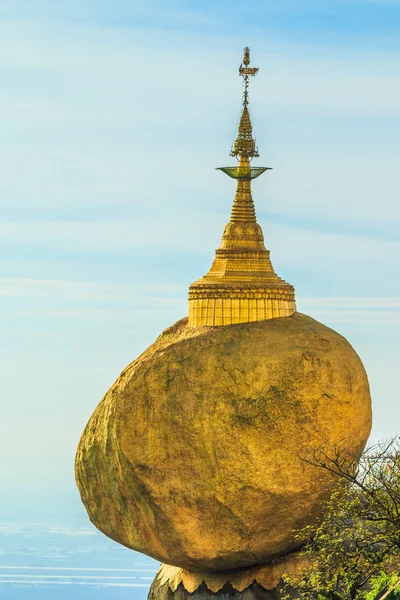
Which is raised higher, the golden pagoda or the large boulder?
the golden pagoda

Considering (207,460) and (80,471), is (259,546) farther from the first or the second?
(80,471)

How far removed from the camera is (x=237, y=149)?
120ft

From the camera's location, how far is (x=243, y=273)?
35625 mm

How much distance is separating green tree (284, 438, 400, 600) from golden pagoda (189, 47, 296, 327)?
3323 mm

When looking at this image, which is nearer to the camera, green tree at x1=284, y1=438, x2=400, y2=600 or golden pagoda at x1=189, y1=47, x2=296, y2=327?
green tree at x1=284, y1=438, x2=400, y2=600

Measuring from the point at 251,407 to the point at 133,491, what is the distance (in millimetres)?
3115

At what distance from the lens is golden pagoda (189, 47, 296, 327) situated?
116 ft

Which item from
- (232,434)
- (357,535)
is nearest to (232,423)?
(232,434)

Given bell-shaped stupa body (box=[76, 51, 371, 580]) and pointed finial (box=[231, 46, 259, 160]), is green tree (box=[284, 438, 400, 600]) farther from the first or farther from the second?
pointed finial (box=[231, 46, 259, 160])

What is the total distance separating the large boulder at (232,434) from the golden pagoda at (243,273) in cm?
35

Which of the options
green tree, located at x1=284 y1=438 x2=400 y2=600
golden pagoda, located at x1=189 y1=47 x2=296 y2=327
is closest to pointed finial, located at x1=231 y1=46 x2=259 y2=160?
golden pagoda, located at x1=189 y1=47 x2=296 y2=327

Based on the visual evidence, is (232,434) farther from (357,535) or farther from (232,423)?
(357,535)

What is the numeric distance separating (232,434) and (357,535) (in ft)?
10.0

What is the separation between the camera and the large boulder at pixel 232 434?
34.0 meters
